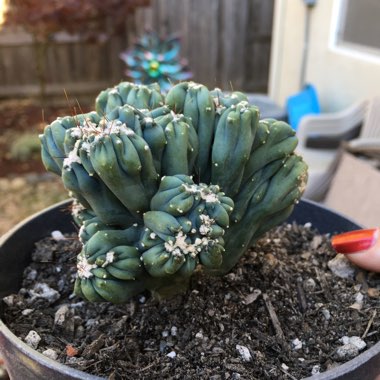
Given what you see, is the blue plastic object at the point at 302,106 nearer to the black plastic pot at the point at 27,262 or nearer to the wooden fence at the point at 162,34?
the wooden fence at the point at 162,34

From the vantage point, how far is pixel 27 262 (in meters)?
0.89

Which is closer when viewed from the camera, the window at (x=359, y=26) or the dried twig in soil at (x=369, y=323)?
the dried twig in soil at (x=369, y=323)

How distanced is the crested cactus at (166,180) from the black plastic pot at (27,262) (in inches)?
4.1

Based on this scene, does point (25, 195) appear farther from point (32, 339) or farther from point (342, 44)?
point (32, 339)

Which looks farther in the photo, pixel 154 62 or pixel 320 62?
pixel 320 62

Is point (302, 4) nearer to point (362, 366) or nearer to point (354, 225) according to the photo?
point (354, 225)

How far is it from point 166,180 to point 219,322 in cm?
28

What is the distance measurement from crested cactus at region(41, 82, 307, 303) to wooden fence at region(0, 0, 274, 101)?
12.9 ft

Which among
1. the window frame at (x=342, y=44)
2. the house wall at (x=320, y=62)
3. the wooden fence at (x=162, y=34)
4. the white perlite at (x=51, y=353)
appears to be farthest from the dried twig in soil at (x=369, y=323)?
the wooden fence at (x=162, y=34)

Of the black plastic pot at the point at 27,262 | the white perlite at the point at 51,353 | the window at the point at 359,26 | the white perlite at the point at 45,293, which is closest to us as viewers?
the black plastic pot at the point at 27,262

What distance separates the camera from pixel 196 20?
14.7 ft

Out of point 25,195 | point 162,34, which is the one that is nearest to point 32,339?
point 25,195

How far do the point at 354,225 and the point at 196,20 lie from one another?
12.9 feet

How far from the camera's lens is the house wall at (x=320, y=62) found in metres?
2.78
